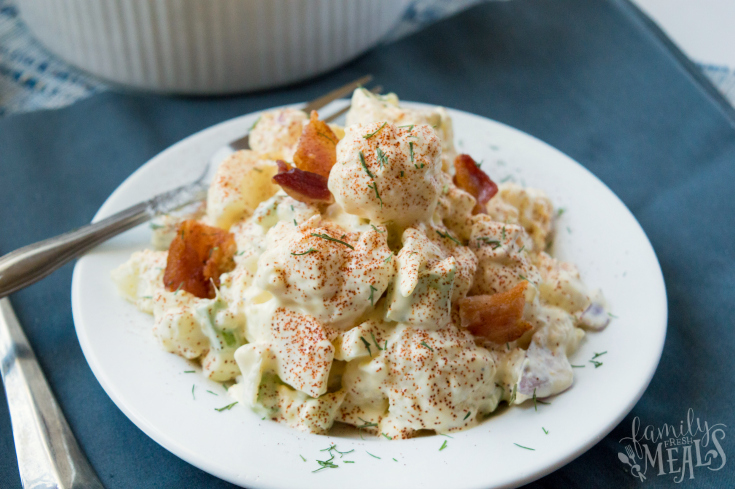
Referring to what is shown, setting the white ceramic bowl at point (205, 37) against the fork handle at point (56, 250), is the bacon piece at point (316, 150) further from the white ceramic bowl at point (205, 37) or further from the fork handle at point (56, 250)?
the white ceramic bowl at point (205, 37)

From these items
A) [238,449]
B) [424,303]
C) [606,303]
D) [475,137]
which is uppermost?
[475,137]

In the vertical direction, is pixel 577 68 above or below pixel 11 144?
above

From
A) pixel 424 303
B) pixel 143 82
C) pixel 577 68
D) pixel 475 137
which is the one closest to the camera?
pixel 424 303

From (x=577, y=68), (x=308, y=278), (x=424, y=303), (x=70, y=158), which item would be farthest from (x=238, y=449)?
(x=577, y=68)

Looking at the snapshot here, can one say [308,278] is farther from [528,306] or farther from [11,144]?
[11,144]

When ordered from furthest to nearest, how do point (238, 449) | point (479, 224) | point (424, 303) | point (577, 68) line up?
point (577, 68), point (479, 224), point (424, 303), point (238, 449)

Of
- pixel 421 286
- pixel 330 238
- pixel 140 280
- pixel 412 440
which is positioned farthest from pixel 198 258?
pixel 412 440

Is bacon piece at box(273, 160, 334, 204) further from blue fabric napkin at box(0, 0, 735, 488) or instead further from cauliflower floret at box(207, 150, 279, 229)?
blue fabric napkin at box(0, 0, 735, 488)
